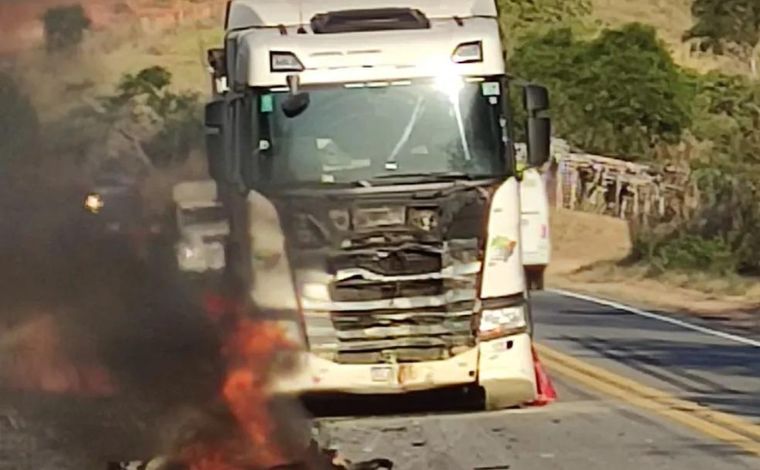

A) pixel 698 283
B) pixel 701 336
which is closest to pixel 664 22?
pixel 698 283

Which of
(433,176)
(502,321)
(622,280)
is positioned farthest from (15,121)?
(622,280)

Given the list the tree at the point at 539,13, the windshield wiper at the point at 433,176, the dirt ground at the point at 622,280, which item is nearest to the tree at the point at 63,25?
the windshield wiper at the point at 433,176

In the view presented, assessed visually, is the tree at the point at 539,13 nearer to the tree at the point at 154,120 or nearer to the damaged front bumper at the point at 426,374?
the tree at the point at 154,120

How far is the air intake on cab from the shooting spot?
471 inches

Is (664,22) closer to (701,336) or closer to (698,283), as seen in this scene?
(698,283)

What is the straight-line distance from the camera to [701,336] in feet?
63.3

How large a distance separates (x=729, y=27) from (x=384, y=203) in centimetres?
4610

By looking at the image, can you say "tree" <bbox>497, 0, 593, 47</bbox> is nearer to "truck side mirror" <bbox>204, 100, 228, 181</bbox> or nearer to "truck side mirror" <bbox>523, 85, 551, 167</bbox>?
"truck side mirror" <bbox>204, 100, 228, 181</bbox>

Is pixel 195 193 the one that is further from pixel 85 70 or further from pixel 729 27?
pixel 729 27

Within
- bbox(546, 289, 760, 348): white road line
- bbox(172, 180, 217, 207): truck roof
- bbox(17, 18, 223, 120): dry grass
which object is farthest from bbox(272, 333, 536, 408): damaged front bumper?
bbox(546, 289, 760, 348): white road line

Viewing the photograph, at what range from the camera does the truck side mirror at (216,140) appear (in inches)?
481

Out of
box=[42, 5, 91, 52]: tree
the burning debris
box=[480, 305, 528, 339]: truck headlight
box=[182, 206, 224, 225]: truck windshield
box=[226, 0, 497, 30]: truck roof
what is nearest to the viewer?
the burning debris

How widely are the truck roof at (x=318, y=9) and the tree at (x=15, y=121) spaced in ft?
16.1

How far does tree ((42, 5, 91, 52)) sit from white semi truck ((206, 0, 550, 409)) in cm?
513
